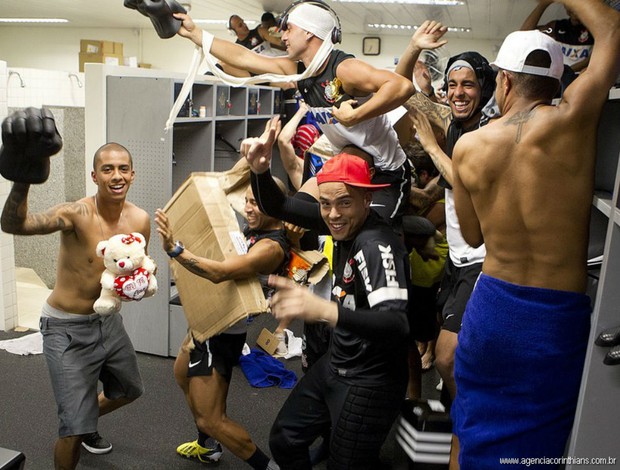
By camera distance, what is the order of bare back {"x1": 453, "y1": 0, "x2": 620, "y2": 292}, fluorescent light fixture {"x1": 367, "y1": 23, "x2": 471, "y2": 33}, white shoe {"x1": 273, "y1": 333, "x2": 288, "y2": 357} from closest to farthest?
1. bare back {"x1": 453, "y1": 0, "x2": 620, "y2": 292}
2. white shoe {"x1": 273, "y1": 333, "x2": 288, "y2": 357}
3. fluorescent light fixture {"x1": 367, "y1": 23, "x2": 471, "y2": 33}

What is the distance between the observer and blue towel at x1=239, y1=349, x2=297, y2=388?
152 inches

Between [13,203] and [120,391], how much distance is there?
104 cm

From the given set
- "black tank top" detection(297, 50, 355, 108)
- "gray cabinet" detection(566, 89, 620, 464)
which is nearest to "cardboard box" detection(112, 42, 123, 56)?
"black tank top" detection(297, 50, 355, 108)

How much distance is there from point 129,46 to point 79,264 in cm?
1312

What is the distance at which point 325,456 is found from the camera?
9.90ft

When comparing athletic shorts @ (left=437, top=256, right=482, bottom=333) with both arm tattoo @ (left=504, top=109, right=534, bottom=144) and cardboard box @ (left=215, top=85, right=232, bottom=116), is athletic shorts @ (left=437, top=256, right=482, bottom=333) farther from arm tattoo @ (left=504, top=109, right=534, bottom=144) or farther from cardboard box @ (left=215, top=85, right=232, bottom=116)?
cardboard box @ (left=215, top=85, right=232, bottom=116)

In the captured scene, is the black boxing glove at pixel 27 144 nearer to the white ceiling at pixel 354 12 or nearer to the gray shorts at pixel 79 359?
the gray shorts at pixel 79 359

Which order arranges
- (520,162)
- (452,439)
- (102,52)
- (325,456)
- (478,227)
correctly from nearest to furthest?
(520,162) < (478,227) < (452,439) < (325,456) < (102,52)

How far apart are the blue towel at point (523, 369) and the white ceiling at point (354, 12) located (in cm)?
699

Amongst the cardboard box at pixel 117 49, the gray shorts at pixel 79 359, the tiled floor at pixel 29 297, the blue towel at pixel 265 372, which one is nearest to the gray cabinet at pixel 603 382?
the gray shorts at pixel 79 359

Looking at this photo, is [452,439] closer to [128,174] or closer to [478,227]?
[478,227]

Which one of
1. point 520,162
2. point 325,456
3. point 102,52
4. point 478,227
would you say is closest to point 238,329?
point 325,456

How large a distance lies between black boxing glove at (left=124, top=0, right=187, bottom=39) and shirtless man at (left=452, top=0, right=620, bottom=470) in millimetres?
1460

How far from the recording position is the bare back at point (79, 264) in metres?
2.69
